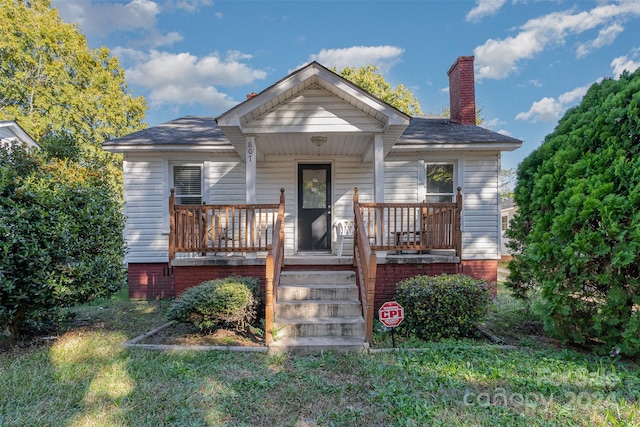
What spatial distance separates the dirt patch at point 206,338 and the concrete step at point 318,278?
1.06 metres

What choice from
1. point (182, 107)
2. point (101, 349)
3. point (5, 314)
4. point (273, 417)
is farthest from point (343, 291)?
point (182, 107)

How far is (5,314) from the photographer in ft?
12.2

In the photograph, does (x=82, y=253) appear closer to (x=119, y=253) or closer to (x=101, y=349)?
(x=119, y=253)

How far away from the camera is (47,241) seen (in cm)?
386

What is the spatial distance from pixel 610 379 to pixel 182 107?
1055 inches

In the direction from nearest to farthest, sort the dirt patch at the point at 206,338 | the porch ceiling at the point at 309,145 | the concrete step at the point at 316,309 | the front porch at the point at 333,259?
1. the dirt patch at the point at 206,338
2. the concrete step at the point at 316,309
3. the front porch at the point at 333,259
4. the porch ceiling at the point at 309,145

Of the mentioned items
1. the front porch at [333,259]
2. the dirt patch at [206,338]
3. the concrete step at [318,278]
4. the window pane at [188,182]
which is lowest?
the dirt patch at [206,338]

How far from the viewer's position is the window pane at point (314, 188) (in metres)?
7.90

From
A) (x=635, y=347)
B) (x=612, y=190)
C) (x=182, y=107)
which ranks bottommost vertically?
(x=635, y=347)

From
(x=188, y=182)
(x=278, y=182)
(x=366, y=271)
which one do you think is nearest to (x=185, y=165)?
(x=188, y=182)

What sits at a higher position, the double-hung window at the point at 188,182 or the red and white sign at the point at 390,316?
the double-hung window at the point at 188,182

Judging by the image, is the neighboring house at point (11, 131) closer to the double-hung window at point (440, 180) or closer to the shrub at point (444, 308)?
the double-hung window at point (440, 180)

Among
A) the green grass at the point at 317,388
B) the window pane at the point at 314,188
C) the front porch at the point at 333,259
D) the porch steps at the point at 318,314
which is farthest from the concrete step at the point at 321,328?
the window pane at the point at 314,188

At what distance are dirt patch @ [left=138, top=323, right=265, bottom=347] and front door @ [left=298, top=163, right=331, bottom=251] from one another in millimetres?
3382
